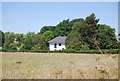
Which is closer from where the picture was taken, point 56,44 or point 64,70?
point 64,70

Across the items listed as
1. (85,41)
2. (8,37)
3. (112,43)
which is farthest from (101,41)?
(8,37)

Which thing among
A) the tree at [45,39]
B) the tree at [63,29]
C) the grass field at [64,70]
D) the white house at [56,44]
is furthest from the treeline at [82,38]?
the grass field at [64,70]

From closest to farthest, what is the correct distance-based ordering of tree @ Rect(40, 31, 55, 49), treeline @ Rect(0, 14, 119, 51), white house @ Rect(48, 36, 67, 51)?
treeline @ Rect(0, 14, 119, 51) < white house @ Rect(48, 36, 67, 51) < tree @ Rect(40, 31, 55, 49)

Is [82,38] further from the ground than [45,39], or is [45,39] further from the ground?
[45,39]

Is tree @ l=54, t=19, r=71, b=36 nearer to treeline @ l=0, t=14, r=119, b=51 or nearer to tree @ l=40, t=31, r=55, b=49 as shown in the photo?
tree @ l=40, t=31, r=55, b=49

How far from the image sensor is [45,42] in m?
49.4

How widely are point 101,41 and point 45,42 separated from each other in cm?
1443

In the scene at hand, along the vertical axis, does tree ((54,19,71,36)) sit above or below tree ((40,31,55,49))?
above

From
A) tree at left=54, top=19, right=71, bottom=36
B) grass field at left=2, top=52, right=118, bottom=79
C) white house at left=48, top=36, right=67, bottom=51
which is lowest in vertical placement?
grass field at left=2, top=52, right=118, bottom=79

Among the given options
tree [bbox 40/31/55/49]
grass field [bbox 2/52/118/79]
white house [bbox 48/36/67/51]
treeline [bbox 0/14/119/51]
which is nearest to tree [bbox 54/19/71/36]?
tree [bbox 40/31/55/49]

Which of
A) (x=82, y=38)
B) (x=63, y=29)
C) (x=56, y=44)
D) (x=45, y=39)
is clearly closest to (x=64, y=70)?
(x=82, y=38)

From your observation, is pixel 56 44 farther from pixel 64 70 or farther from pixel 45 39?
pixel 64 70

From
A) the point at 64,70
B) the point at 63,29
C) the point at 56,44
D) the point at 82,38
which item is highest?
the point at 63,29

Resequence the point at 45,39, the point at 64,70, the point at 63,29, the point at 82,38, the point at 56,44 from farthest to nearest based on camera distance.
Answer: the point at 63,29 < the point at 45,39 < the point at 56,44 < the point at 82,38 < the point at 64,70
